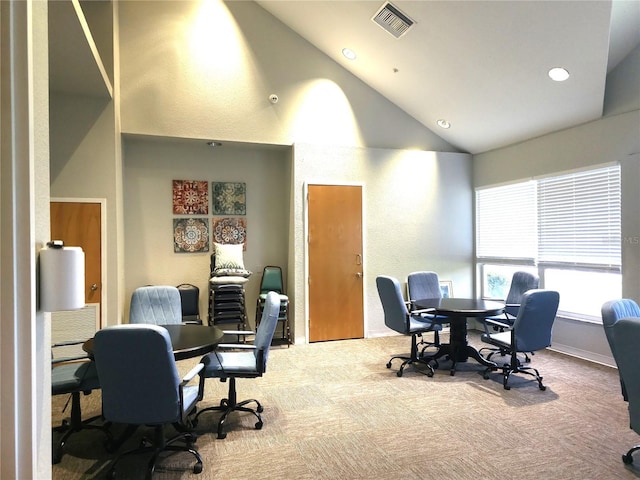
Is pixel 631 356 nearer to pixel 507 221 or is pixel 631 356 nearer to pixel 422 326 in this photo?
pixel 422 326

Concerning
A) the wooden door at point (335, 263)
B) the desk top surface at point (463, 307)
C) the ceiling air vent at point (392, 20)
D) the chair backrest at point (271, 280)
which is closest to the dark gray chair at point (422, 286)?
the desk top surface at point (463, 307)

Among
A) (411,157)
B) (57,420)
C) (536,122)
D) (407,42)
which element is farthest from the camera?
(411,157)

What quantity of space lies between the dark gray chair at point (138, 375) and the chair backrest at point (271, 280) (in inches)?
140

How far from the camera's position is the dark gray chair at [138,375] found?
227cm

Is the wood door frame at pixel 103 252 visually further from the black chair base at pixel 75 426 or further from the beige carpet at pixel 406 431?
the black chair base at pixel 75 426

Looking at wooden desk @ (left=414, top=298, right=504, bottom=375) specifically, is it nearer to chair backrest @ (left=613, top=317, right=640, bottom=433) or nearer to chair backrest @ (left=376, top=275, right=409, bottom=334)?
chair backrest @ (left=376, top=275, right=409, bottom=334)

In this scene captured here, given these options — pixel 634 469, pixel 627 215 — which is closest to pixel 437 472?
pixel 634 469

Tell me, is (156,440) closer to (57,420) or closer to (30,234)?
(57,420)

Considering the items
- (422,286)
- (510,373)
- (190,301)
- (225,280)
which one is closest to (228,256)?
(225,280)

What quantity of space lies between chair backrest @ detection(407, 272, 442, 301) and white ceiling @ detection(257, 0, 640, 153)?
2.32m

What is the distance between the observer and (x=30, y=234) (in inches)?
63.5

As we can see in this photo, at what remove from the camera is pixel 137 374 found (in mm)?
2320

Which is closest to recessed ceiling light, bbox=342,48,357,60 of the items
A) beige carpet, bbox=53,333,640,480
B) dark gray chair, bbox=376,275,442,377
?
dark gray chair, bbox=376,275,442,377

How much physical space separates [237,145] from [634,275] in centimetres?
503
